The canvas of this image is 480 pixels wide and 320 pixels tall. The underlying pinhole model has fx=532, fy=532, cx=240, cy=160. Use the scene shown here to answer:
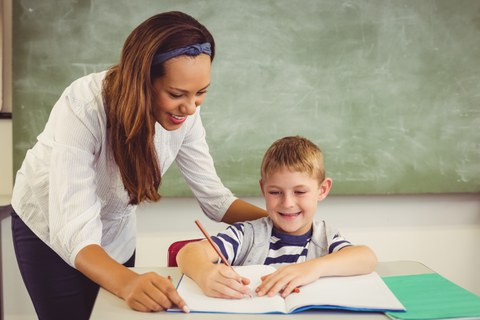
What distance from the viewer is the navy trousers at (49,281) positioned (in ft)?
4.65

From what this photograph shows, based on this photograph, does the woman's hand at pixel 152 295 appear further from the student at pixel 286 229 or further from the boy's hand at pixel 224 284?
the student at pixel 286 229

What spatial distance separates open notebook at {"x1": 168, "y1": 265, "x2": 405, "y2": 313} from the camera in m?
1.01

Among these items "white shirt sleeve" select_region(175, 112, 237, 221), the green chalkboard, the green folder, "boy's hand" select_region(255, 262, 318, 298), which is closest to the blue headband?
"white shirt sleeve" select_region(175, 112, 237, 221)

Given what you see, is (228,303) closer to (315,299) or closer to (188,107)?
(315,299)

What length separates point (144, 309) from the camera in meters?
1.02

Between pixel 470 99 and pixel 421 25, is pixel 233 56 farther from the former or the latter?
pixel 470 99

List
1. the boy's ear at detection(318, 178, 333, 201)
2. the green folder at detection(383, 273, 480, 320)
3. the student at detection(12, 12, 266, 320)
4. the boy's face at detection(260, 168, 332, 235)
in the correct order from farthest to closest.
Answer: the boy's ear at detection(318, 178, 333, 201), the boy's face at detection(260, 168, 332, 235), the student at detection(12, 12, 266, 320), the green folder at detection(383, 273, 480, 320)

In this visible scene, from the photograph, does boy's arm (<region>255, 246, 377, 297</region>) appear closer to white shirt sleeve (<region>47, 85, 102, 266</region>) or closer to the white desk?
the white desk

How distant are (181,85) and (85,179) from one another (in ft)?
1.00

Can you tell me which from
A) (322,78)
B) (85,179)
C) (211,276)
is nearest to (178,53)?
(85,179)

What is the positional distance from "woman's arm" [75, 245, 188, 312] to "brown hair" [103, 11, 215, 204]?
0.25 meters

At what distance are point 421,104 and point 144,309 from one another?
7.19 feet

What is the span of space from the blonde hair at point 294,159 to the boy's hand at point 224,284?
0.47 meters

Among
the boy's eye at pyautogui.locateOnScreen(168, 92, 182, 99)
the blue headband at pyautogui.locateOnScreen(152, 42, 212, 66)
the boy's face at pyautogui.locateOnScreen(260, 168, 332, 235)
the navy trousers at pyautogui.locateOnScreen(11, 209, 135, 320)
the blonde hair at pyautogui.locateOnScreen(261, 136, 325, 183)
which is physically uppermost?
the blue headband at pyautogui.locateOnScreen(152, 42, 212, 66)
